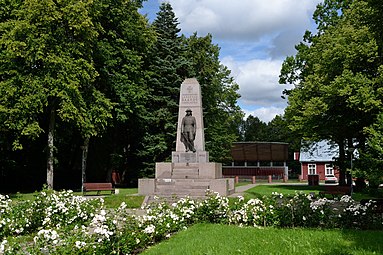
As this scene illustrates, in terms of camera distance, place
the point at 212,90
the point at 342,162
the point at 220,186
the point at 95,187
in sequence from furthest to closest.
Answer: the point at 212,90, the point at 342,162, the point at 95,187, the point at 220,186

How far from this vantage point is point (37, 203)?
34.0 ft

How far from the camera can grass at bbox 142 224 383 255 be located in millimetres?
6504

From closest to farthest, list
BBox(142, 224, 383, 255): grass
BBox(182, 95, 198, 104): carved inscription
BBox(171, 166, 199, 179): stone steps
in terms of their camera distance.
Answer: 1. BBox(142, 224, 383, 255): grass
2. BBox(171, 166, 199, 179): stone steps
3. BBox(182, 95, 198, 104): carved inscription

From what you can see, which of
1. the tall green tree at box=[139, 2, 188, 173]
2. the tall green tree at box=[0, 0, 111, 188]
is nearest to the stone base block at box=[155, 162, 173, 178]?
the tall green tree at box=[0, 0, 111, 188]

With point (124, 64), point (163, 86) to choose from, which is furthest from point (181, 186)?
point (163, 86)

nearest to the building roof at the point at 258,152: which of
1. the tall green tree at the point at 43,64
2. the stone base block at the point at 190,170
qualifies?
the tall green tree at the point at 43,64

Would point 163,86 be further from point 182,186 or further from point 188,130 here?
point 182,186

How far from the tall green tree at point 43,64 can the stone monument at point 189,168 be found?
17.2 ft

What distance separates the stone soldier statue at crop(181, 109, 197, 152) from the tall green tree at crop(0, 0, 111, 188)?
17.5 ft

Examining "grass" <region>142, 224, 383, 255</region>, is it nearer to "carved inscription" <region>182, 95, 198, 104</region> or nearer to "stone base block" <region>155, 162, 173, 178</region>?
"stone base block" <region>155, 162, 173, 178</region>

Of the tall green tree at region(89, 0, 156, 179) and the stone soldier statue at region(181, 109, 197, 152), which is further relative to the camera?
the tall green tree at region(89, 0, 156, 179)

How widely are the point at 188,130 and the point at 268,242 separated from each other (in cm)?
1466

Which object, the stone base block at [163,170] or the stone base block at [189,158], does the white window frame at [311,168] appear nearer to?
the stone base block at [189,158]

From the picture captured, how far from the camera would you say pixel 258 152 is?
2170 inches
